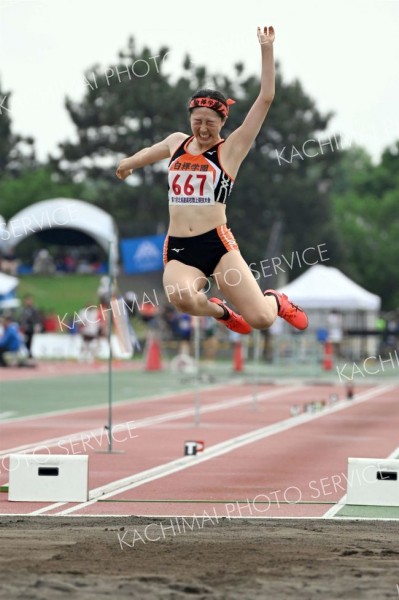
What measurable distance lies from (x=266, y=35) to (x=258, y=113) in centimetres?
59

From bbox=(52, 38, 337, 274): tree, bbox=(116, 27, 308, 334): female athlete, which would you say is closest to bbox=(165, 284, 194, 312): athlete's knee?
bbox=(116, 27, 308, 334): female athlete

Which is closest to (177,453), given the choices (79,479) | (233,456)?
(233,456)

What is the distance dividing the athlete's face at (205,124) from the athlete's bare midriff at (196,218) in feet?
1.69

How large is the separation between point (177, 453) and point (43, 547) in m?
8.66

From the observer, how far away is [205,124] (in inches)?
424

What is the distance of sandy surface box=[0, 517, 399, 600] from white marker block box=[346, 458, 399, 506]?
112 centimetres

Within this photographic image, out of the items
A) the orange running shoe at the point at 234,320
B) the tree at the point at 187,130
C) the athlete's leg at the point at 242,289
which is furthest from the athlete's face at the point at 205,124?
the tree at the point at 187,130

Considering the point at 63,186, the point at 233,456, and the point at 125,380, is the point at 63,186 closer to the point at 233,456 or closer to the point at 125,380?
the point at 125,380

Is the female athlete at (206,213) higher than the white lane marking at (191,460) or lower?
higher

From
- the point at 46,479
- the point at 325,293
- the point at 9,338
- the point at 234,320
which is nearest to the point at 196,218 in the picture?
the point at 234,320

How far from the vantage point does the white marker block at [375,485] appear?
12688 mm

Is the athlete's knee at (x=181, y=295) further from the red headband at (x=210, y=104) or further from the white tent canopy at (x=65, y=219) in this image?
the white tent canopy at (x=65, y=219)

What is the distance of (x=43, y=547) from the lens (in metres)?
9.62

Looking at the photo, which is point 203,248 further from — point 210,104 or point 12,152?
point 12,152
